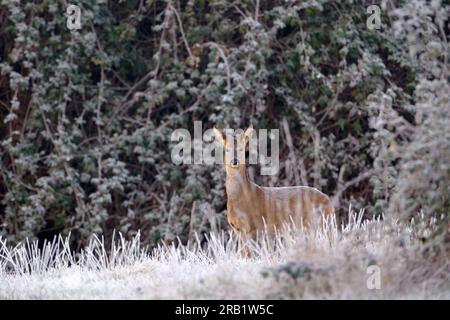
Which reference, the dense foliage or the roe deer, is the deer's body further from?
the dense foliage

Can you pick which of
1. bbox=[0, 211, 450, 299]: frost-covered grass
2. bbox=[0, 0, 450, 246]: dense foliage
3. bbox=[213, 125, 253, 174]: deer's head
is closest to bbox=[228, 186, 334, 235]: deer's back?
bbox=[213, 125, 253, 174]: deer's head

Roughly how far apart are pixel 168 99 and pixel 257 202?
368 centimetres

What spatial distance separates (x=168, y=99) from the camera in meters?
13.6

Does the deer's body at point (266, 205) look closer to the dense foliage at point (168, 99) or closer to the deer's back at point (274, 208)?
the deer's back at point (274, 208)

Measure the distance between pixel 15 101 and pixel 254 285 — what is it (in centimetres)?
670

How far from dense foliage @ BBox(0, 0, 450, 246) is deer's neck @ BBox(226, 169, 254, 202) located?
6.53 feet

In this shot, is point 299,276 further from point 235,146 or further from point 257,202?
point 257,202

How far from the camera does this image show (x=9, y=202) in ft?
42.1

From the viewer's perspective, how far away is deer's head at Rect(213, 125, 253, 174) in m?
10.0

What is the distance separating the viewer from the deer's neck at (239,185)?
10.2 metres

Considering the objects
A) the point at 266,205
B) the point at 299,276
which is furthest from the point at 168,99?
the point at 299,276
